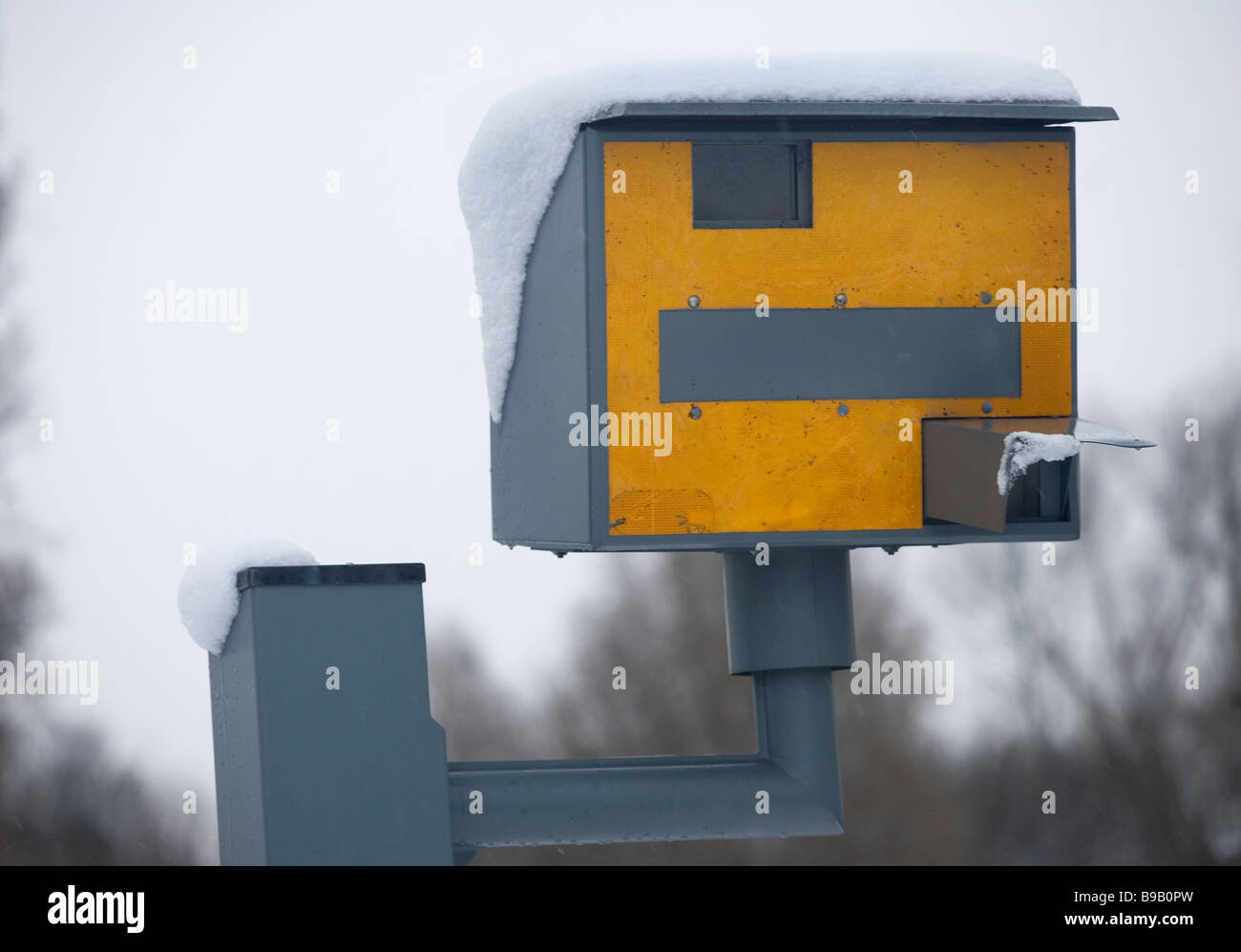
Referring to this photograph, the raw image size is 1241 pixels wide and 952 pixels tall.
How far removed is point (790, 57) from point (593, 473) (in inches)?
57.4

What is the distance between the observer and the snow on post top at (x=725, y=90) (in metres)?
5.99

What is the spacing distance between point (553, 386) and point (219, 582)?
4.10ft

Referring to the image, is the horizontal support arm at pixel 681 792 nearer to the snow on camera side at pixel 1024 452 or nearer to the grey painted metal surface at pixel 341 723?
the grey painted metal surface at pixel 341 723

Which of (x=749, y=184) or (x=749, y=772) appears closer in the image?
(x=749, y=184)

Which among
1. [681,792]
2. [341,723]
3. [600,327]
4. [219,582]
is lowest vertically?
[681,792]

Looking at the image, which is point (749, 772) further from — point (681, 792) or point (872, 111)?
point (872, 111)

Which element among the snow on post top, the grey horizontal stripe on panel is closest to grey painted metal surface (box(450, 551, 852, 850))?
the grey horizontal stripe on panel

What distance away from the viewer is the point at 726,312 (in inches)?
237

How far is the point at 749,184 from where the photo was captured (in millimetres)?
6137

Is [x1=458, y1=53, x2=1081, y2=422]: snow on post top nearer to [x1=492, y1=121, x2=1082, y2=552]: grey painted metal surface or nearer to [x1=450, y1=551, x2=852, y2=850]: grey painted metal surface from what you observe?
[x1=492, y1=121, x2=1082, y2=552]: grey painted metal surface

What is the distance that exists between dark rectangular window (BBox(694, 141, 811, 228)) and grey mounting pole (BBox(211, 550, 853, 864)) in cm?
125

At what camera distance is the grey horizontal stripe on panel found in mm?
5984

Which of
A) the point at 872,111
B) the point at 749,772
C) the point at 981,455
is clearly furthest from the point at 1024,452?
the point at 749,772

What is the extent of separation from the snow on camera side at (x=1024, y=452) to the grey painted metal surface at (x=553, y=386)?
1.25 m
